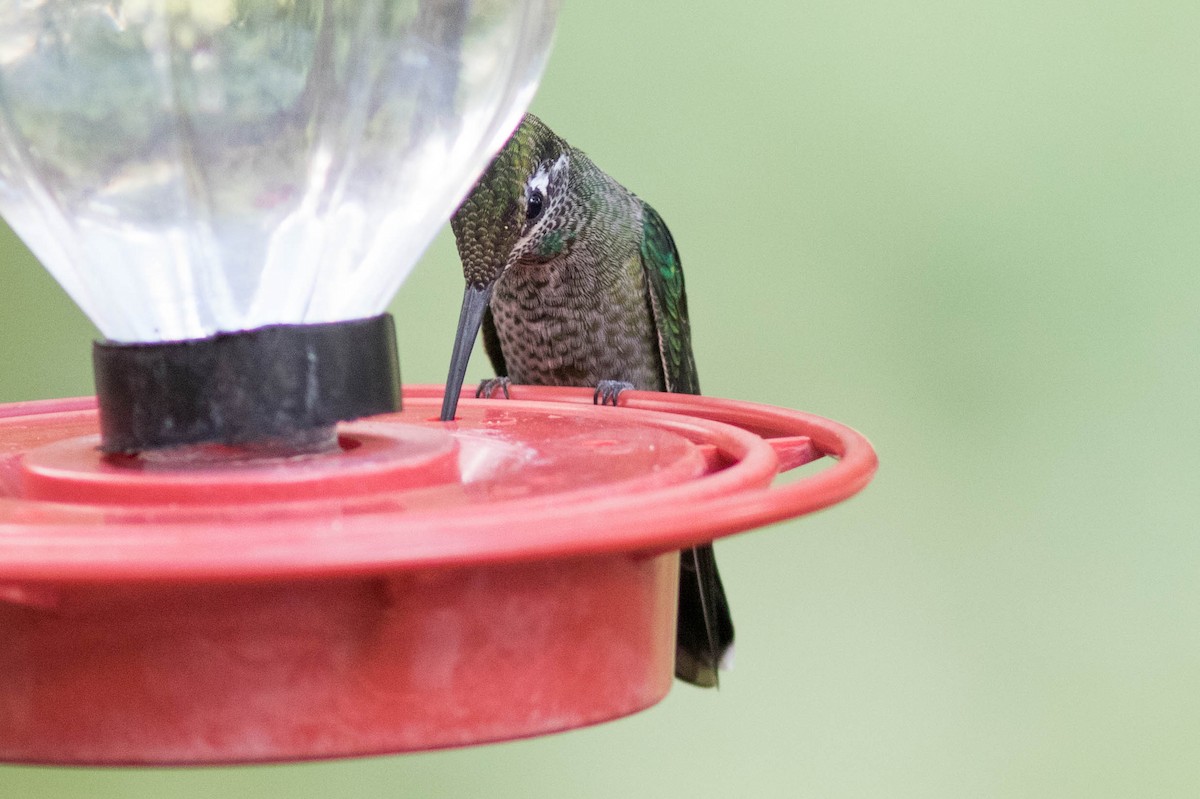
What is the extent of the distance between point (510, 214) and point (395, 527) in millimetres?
1120

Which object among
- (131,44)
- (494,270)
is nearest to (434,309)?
(494,270)

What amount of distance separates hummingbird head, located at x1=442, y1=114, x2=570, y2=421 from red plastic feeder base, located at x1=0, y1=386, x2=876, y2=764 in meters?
0.60

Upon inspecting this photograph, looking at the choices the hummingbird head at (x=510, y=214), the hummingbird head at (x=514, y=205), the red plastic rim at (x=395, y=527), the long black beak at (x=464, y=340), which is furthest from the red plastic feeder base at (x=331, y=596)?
the hummingbird head at (x=514, y=205)

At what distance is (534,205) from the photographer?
1590 millimetres

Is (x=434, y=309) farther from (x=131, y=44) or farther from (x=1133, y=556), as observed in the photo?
(x=131, y=44)

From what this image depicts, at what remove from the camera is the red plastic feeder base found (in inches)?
16.3

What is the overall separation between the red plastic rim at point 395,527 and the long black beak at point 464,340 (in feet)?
0.98

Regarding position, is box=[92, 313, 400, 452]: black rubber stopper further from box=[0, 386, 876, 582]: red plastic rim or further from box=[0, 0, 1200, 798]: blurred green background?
box=[0, 0, 1200, 798]: blurred green background

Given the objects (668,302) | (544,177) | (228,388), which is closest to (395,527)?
(228,388)

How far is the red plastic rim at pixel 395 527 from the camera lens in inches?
15.5

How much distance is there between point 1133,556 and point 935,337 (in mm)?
390

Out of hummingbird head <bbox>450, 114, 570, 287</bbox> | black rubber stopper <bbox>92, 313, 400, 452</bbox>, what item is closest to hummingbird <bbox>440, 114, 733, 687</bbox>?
hummingbird head <bbox>450, 114, 570, 287</bbox>

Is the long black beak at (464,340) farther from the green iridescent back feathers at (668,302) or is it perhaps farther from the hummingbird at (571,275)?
the green iridescent back feathers at (668,302)

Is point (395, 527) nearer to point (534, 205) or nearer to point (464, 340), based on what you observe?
point (464, 340)
